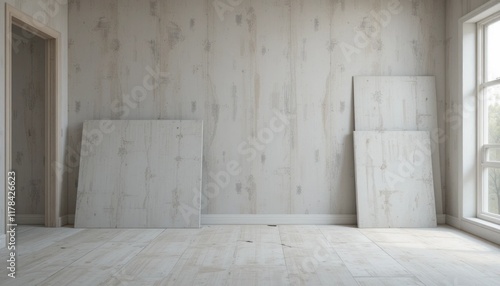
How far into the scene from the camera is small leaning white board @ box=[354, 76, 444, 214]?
18.3 feet

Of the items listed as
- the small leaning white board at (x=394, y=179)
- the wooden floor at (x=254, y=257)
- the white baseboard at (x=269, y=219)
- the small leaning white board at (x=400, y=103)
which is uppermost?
the small leaning white board at (x=400, y=103)

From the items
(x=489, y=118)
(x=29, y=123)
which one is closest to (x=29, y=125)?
(x=29, y=123)

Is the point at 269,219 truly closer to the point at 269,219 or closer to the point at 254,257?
the point at 269,219

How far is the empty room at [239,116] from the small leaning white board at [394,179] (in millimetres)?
14

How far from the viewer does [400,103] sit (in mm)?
5590

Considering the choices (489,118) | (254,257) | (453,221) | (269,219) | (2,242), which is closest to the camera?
(254,257)

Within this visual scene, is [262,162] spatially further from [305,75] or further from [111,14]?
[111,14]

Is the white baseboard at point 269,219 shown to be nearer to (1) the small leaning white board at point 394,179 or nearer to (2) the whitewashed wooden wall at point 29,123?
(1) the small leaning white board at point 394,179

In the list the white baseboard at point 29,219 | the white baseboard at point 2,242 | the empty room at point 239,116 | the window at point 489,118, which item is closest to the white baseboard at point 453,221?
the empty room at point 239,116

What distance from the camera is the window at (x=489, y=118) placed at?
189 inches

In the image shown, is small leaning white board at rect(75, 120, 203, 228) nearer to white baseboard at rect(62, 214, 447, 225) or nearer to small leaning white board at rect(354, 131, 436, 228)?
white baseboard at rect(62, 214, 447, 225)

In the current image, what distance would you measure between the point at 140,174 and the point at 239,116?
134 cm

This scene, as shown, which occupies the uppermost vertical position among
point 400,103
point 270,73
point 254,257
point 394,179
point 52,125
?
point 270,73

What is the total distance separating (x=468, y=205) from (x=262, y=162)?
7.67ft
